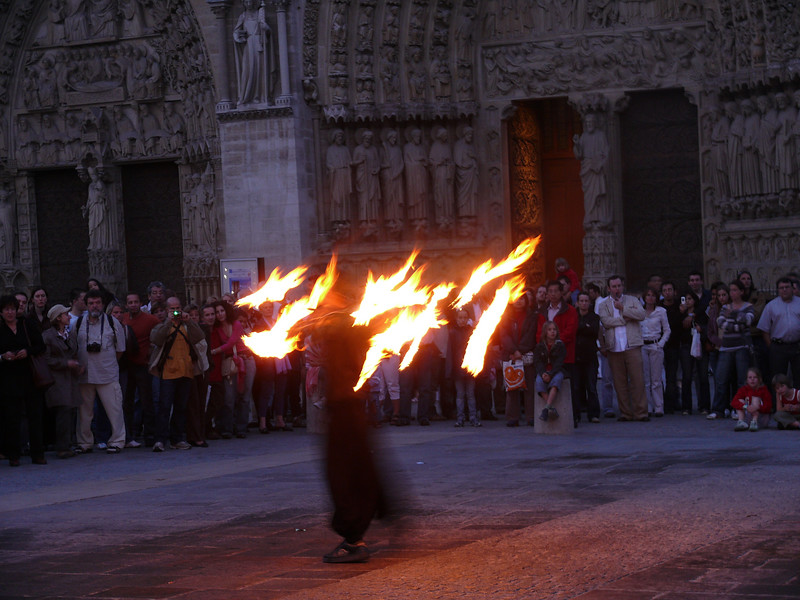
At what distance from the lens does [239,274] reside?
19531 mm

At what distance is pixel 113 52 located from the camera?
76.4 ft

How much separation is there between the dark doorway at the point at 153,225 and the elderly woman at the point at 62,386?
9.10 metres

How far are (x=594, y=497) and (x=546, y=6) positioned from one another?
1351 cm

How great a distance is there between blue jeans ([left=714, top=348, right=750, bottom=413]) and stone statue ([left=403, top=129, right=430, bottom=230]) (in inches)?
281

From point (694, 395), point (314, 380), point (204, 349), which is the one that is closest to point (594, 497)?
point (314, 380)

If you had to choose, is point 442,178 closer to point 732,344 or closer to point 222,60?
point 222,60

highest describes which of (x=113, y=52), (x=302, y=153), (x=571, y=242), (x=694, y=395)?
(x=113, y=52)

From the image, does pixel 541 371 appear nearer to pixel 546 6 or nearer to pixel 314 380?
pixel 314 380

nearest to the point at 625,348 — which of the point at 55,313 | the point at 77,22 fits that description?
the point at 55,313

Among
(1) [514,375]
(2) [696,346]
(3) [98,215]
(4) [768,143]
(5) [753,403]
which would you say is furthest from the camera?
(3) [98,215]

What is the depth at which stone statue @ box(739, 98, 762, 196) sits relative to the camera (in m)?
19.6

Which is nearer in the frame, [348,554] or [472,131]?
[348,554]

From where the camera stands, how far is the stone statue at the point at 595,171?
21047mm

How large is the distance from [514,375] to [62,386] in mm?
4987
